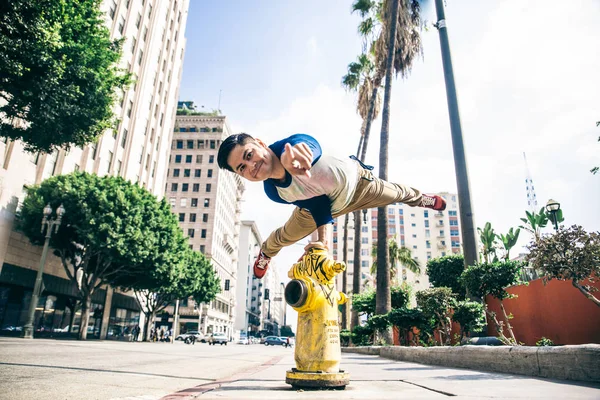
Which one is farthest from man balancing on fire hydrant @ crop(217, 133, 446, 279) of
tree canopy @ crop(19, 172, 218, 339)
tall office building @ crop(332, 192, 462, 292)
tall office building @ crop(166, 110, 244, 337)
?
tall office building @ crop(332, 192, 462, 292)

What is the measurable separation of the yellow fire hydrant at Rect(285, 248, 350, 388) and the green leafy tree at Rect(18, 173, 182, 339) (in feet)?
68.8

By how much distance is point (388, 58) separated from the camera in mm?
15703

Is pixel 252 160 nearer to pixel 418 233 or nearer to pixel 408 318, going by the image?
pixel 408 318

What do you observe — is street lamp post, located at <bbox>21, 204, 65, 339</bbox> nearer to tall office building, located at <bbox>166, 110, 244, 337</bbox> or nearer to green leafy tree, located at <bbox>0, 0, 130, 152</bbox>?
green leafy tree, located at <bbox>0, 0, 130, 152</bbox>

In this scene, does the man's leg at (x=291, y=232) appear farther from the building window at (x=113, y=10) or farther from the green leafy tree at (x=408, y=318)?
the building window at (x=113, y=10)

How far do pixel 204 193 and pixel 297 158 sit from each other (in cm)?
6016

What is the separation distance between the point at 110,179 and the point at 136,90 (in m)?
15.0

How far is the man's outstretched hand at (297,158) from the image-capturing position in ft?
7.70

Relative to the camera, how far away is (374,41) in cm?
2034

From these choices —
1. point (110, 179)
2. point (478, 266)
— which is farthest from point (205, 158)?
point (478, 266)

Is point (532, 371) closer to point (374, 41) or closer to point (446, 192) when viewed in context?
point (374, 41)

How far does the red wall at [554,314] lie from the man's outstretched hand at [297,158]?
10.6 meters

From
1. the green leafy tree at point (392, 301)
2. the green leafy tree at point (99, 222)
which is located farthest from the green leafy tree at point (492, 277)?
the green leafy tree at point (99, 222)

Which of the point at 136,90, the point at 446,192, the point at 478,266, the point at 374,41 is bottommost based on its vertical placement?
the point at 478,266
